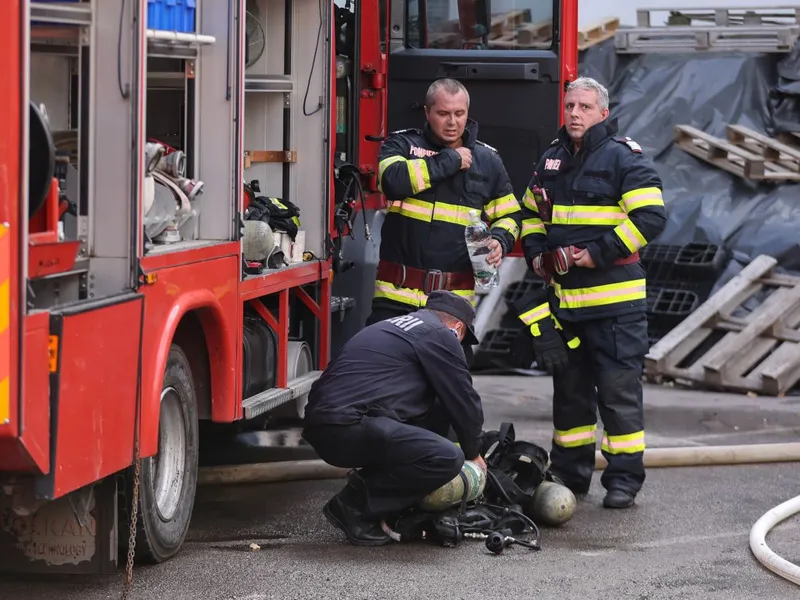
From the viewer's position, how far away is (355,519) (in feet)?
17.1

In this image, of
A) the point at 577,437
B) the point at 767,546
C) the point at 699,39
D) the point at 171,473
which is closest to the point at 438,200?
the point at 577,437

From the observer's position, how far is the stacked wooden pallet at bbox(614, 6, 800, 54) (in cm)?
1220

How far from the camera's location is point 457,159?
6012mm

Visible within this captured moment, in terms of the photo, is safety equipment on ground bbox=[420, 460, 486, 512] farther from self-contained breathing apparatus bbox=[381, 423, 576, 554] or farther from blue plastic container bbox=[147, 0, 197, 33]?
blue plastic container bbox=[147, 0, 197, 33]

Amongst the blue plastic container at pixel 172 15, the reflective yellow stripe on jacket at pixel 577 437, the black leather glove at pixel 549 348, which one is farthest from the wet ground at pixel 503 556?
the blue plastic container at pixel 172 15

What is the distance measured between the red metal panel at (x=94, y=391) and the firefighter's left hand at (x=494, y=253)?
2217mm

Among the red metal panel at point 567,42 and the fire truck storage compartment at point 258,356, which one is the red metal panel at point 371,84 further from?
the fire truck storage compartment at point 258,356

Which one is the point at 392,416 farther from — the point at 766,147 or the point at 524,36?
the point at 766,147

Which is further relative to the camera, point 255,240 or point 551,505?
point 255,240

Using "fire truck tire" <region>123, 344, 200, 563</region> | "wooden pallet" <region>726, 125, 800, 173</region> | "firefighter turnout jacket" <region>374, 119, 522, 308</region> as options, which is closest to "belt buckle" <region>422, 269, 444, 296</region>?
"firefighter turnout jacket" <region>374, 119, 522, 308</region>

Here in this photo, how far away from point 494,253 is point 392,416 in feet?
3.95

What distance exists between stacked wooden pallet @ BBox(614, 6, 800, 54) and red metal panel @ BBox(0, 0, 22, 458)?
9.62 m

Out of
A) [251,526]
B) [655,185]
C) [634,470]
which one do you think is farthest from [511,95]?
[251,526]

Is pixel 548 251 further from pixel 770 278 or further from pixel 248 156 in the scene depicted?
pixel 770 278
